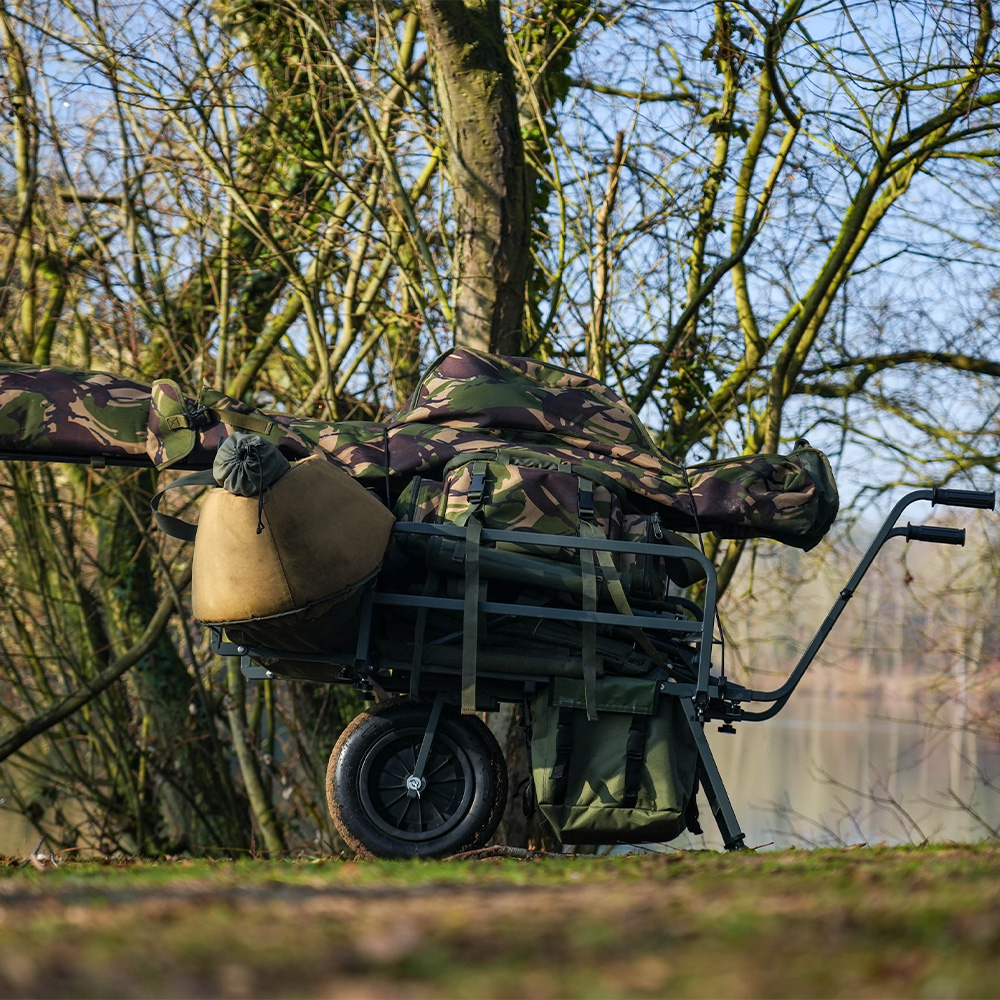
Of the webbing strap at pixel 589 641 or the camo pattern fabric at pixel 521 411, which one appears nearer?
the webbing strap at pixel 589 641

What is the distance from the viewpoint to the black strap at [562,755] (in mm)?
4164

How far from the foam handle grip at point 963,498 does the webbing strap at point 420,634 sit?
1.90 metres

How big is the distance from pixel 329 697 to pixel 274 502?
17.9ft

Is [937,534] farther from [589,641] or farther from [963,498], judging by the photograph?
[589,641]

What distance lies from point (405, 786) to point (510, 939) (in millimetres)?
2376

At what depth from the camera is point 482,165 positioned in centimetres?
683

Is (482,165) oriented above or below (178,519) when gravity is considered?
above

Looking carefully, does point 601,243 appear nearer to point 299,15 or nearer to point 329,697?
point 299,15

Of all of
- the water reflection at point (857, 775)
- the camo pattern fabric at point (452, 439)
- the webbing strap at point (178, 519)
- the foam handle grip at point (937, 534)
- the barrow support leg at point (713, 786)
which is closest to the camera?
the webbing strap at point (178, 519)

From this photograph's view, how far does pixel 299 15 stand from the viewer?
25.9 ft

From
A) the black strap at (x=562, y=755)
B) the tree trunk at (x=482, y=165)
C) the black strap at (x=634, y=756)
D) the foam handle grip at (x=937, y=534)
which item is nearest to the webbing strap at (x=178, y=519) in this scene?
the black strap at (x=562, y=755)

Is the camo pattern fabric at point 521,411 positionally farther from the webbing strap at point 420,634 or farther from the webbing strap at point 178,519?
the webbing strap at point 178,519

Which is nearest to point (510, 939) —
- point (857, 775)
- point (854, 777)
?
point (854, 777)

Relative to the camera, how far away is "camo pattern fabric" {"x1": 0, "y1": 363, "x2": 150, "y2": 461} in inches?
181
